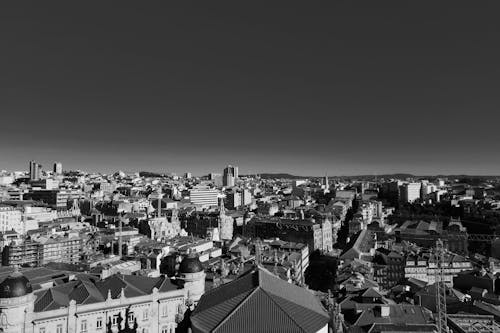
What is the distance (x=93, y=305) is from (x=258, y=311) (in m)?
17.5

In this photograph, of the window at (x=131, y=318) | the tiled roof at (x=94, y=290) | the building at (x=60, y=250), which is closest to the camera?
the tiled roof at (x=94, y=290)

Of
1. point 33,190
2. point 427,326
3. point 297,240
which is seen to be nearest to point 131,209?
point 33,190

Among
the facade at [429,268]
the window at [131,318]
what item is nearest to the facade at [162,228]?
the facade at [429,268]

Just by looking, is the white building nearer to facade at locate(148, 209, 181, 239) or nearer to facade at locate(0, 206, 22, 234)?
facade at locate(148, 209, 181, 239)

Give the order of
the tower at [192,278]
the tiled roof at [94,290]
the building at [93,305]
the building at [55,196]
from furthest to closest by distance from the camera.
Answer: the building at [55,196] → the tower at [192,278] → the tiled roof at [94,290] → the building at [93,305]

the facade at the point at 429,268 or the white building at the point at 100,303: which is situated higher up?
the white building at the point at 100,303

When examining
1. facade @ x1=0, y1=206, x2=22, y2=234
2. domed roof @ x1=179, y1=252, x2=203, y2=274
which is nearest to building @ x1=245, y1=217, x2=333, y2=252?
facade @ x1=0, y1=206, x2=22, y2=234

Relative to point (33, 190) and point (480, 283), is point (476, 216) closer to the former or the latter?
point (480, 283)

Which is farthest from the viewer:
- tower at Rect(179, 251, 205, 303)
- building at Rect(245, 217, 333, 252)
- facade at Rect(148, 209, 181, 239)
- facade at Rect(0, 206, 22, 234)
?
facade at Rect(0, 206, 22, 234)

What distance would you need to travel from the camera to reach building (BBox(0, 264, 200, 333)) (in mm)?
31156

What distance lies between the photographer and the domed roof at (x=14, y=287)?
30.7 m

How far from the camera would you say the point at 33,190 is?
583 ft

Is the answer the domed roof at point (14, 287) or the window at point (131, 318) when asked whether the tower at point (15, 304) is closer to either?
the domed roof at point (14, 287)

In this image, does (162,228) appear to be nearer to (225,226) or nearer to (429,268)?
(225,226)
